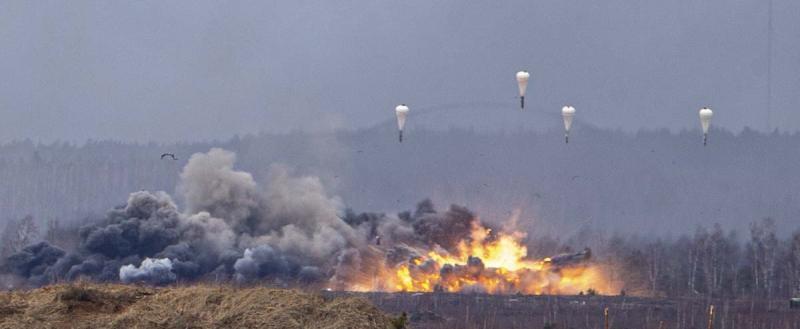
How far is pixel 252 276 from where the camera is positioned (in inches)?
7028

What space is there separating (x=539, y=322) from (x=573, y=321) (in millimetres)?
5227

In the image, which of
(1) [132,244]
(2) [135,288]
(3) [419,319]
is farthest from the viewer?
(1) [132,244]

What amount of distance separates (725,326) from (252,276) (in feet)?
231

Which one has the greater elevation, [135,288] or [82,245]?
[82,245]

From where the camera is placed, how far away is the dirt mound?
99.0ft

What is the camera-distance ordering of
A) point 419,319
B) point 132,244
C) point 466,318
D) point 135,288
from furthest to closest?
point 132,244
point 466,318
point 419,319
point 135,288

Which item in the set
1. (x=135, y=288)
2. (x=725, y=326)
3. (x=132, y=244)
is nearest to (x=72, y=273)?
(x=132, y=244)

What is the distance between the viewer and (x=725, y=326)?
151 meters

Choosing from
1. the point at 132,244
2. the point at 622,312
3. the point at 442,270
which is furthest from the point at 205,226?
the point at 622,312

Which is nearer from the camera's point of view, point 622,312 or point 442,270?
point 622,312

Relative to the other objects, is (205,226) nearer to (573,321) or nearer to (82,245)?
(82,245)

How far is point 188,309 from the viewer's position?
3070 cm

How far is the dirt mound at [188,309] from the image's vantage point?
99.0 feet

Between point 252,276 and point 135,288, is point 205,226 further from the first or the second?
point 135,288
